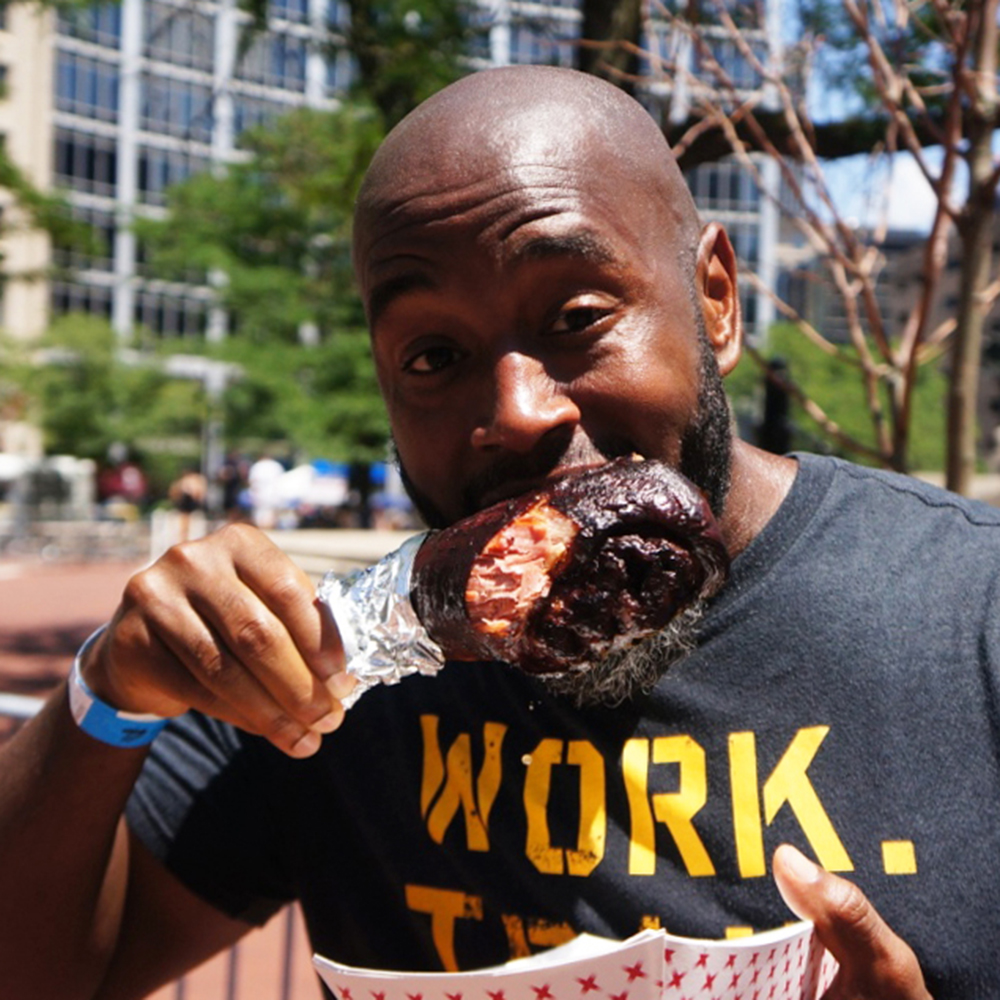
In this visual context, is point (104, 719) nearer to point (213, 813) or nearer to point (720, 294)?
point (213, 813)

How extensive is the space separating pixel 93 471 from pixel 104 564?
50.0 ft

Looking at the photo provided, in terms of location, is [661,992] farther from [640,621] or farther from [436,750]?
[436,750]

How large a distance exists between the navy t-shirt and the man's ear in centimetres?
24

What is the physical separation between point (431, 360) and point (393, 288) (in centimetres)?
12

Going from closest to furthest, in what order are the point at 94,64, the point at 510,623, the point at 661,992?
the point at 661,992
the point at 510,623
the point at 94,64

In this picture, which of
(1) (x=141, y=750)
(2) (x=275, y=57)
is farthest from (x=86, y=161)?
(1) (x=141, y=750)

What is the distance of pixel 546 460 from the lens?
1.67 meters

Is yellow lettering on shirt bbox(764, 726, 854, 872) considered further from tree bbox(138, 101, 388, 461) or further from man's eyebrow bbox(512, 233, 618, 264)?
tree bbox(138, 101, 388, 461)

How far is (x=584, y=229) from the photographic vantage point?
1.73 meters

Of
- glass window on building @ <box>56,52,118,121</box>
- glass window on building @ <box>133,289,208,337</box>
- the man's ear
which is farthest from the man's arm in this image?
glass window on building @ <box>56,52,118,121</box>

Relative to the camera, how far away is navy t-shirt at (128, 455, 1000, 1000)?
62.9 inches

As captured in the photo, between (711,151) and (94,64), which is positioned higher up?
(94,64)

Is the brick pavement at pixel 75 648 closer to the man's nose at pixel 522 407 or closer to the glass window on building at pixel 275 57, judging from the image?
the man's nose at pixel 522 407

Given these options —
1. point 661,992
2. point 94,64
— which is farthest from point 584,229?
point 94,64
